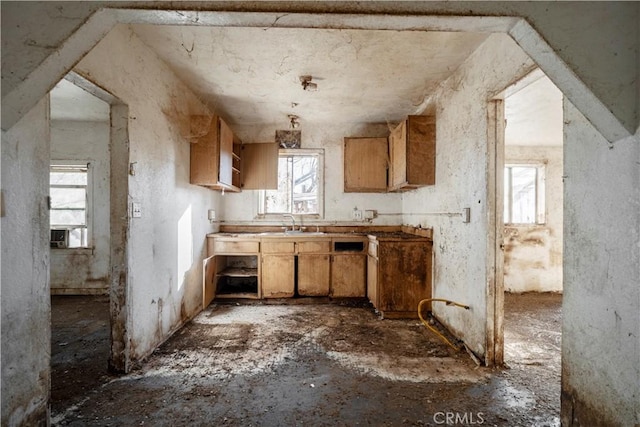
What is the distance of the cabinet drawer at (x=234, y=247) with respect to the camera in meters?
4.13

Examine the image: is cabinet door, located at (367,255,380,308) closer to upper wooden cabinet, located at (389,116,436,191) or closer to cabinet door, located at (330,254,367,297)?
cabinet door, located at (330,254,367,297)

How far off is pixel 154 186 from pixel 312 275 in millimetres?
2274

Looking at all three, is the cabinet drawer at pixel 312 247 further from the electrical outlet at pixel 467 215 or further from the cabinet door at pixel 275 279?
the electrical outlet at pixel 467 215

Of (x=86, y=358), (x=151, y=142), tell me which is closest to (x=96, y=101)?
(x=151, y=142)

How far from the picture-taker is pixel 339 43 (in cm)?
250

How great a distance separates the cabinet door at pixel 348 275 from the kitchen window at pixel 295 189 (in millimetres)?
1040

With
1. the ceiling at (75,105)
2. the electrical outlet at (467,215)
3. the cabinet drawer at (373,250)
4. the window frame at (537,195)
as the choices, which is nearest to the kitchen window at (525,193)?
the window frame at (537,195)

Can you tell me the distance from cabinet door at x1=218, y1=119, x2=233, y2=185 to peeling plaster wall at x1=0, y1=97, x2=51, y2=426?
2033 millimetres

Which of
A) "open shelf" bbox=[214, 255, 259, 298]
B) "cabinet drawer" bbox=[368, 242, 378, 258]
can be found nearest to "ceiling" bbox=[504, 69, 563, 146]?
"cabinet drawer" bbox=[368, 242, 378, 258]

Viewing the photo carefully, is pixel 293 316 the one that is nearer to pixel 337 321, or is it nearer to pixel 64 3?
pixel 337 321

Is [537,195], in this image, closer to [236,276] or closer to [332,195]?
[332,195]

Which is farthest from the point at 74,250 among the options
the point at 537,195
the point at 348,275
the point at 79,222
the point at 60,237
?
the point at 537,195

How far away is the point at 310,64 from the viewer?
2863 mm

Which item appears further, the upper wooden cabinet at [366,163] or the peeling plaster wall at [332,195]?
the peeling plaster wall at [332,195]
